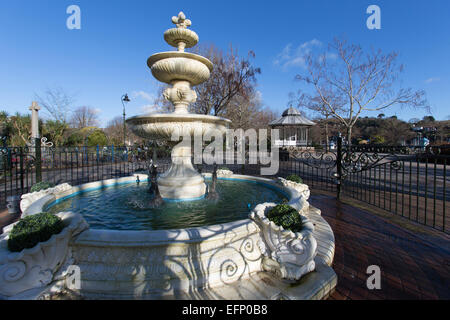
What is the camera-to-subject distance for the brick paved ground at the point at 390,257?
2.31m

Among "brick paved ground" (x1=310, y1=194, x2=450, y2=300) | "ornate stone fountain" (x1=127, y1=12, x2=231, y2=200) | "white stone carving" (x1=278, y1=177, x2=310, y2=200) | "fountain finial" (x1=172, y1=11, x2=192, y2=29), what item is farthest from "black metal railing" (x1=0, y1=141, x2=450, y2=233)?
"fountain finial" (x1=172, y1=11, x2=192, y2=29)

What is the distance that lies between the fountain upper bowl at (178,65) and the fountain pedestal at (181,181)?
6.09 ft

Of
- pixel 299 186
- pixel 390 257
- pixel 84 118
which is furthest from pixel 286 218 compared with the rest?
pixel 84 118

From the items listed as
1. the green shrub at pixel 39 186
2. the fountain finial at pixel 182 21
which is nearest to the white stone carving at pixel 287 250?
the green shrub at pixel 39 186

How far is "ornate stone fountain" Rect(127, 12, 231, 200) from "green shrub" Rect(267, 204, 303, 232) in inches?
98.9

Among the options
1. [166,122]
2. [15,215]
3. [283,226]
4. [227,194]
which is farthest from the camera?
[227,194]

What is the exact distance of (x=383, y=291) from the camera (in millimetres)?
2295

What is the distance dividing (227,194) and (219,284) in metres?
3.41

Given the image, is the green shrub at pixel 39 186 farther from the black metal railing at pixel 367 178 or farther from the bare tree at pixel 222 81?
the bare tree at pixel 222 81

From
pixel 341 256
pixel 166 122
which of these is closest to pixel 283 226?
pixel 341 256

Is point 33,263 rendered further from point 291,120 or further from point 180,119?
point 291,120
